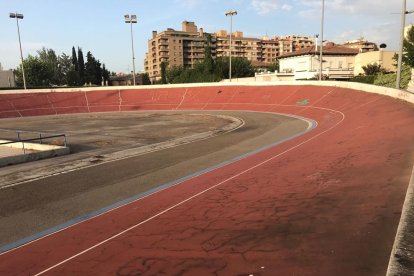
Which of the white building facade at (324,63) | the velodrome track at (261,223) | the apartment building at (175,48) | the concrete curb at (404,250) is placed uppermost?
the apartment building at (175,48)

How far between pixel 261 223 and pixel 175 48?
167 m

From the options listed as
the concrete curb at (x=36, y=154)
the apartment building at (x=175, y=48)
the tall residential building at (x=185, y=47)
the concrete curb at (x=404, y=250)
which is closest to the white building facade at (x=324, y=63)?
the tall residential building at (x=185, y=47)

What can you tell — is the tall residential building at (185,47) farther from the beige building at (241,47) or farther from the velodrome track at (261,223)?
the velodrome track at (261,223)

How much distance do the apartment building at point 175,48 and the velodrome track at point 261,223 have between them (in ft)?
511

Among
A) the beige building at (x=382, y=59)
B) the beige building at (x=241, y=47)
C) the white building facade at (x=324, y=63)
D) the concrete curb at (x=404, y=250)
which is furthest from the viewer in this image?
the beige building at (x=241, y=47)

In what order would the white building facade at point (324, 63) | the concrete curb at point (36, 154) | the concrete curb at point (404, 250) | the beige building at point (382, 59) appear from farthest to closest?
the white building facade at point (324, 63) < the beige building at point (382, 59) < the concrete curb at point (36, 154) < the concrete curb at point (404, 250)

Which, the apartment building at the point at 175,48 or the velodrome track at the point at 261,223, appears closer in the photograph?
the velodrome track at the point at 261,223

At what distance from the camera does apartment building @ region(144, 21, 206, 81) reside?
546ft

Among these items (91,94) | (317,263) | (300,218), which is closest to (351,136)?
(300,218)

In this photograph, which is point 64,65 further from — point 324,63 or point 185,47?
point 324,63

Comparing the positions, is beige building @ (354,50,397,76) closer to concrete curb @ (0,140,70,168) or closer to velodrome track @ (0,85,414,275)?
velodrome track @ (0,85,414,275)

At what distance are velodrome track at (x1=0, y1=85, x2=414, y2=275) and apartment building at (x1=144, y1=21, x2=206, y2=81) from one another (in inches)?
6132

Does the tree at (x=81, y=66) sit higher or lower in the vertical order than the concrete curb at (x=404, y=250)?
higher

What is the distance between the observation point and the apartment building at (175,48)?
166 meters
